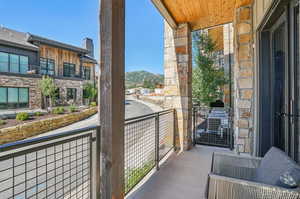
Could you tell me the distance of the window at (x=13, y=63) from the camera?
27.8 feet

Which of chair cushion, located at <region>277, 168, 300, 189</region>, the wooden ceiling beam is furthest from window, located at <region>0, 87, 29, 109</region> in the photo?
chair cushion, located at <region>277, 168, 300, 189</region>

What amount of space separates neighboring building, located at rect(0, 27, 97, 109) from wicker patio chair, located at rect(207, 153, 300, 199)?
32.5ft

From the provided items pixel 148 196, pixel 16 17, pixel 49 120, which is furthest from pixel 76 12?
pixel 148 196

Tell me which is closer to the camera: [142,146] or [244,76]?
[142,146]

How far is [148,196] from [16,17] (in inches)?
262

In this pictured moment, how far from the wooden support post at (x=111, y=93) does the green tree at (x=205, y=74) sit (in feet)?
17.0

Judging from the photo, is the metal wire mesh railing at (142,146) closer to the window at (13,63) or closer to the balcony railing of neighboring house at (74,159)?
the balcony railing of neighboring house at (74,159)

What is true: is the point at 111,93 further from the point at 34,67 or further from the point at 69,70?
the point at 69,70

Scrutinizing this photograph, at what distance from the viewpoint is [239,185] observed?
1.08 m

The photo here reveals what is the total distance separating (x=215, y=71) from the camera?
20.9 feet

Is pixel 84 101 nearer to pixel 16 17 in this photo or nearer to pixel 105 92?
pixel 16 17

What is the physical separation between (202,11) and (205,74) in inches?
140

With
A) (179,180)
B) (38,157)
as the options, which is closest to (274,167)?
(179,180)

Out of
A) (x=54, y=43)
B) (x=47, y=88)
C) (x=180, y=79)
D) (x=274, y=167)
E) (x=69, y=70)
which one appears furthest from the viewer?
(x=69, y=70)
